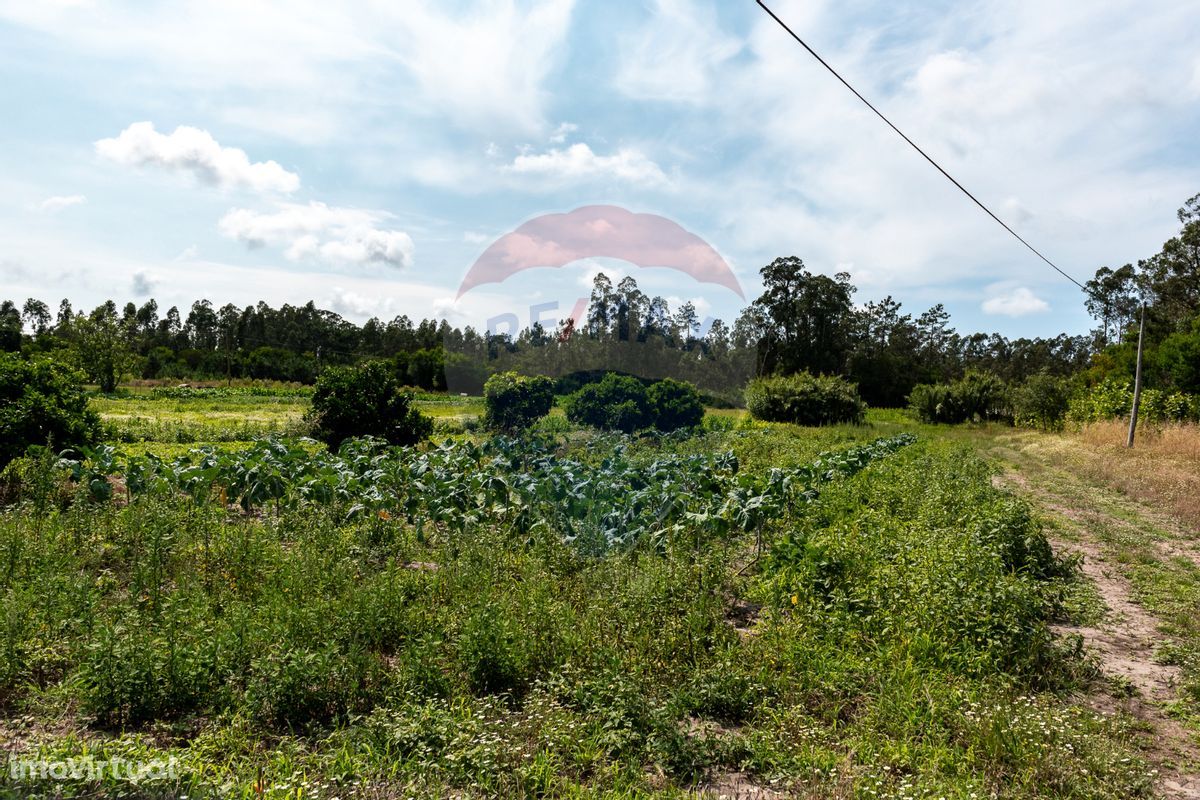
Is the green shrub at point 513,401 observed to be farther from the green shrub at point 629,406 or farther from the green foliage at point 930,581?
the green foliage at point 930,581

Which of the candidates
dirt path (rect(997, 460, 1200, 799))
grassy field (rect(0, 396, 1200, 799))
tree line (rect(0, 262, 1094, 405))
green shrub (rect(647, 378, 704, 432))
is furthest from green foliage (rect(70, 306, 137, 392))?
dirt path (rect(997, 460, 1200, 799))

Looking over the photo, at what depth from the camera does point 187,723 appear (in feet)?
10.8

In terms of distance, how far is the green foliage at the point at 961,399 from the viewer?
3316 centimetres

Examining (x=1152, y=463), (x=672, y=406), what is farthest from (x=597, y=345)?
(x=1152, y=463)

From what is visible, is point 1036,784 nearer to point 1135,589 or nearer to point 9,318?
point 1135,589

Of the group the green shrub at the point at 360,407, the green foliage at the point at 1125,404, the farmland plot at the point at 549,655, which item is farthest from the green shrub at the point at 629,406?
the green foliage at the point at 1125,404

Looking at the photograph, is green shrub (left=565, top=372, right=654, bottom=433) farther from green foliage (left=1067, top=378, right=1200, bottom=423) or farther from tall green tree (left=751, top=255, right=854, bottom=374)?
tall green tree (left=751, top=255, right=854, bottom=374)

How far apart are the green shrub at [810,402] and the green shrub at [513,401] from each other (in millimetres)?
A: 12956

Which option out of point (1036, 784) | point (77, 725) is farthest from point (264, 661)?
point (1036, 784)

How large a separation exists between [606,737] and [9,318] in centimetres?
7265

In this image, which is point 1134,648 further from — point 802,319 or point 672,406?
point 802,319

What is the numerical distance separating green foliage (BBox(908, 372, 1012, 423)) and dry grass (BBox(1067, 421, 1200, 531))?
9780mm

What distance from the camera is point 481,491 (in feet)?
24.1

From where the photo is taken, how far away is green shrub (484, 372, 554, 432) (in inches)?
772
